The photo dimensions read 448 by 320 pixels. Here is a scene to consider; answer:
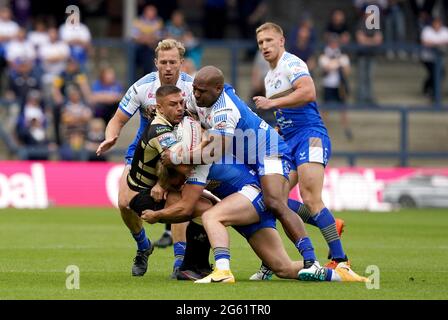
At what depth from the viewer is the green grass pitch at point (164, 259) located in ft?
34.4

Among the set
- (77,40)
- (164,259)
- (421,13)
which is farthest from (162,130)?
(421,13)

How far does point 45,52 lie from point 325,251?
Answer: 12441mm

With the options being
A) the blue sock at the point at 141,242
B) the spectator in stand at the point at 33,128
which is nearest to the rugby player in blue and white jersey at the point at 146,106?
the blue sock at the point at 141,242

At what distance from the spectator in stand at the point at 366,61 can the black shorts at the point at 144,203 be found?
1733 centimetres

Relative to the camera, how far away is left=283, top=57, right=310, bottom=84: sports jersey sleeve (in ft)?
42.2

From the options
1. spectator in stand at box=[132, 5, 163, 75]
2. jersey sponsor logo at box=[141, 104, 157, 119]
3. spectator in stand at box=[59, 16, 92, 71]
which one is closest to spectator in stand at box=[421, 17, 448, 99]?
spectator in stand at box=[132, 5, 163, 75]

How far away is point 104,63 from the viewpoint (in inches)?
1119

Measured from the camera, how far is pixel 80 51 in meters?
27.1

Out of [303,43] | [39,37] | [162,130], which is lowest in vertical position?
[162,130]

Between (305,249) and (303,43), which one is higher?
(303,43)

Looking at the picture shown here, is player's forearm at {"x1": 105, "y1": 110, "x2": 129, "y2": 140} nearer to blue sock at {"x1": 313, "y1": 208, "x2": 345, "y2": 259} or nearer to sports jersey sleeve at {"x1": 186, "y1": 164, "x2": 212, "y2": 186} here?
sports jersey sleeve at {"x1": 186, "y1": 164, "x2": 212, "y2": 186}

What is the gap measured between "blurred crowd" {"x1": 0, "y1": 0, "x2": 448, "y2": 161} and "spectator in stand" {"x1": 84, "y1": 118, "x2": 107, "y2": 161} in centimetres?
2

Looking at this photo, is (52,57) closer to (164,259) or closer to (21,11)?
(21,11)

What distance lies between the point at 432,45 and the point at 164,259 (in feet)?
51.6
